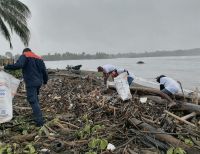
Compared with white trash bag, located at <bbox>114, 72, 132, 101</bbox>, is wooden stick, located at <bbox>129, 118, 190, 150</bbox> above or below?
below

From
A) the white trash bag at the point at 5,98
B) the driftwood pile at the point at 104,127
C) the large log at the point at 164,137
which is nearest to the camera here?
the large log at the point at 164,137

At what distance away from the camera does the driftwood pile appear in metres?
6.30

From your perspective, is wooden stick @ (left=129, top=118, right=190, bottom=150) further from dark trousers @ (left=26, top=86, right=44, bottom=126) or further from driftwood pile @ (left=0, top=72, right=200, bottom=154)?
dark trousers @ (left=26, top=86, right=44, bottom=126)

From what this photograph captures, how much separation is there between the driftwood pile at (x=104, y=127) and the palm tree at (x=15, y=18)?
12.4 metres

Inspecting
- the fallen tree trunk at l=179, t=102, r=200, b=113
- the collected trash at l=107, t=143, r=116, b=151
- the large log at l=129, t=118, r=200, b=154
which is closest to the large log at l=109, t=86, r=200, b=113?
the fallen tree trunk at l=179, t=102, r=200, b=113

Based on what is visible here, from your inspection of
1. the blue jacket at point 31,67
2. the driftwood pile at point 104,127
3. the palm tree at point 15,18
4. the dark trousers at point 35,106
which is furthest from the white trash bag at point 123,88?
the palm tree at point 15,18

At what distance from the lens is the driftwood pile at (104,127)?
6.30 meters

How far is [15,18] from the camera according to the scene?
22.0 meters

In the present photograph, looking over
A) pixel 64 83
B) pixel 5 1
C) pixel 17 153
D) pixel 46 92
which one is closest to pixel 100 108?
pixel 17 153

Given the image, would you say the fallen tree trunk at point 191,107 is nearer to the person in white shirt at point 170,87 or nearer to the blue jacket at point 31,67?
the person in white shirt at point 170,87

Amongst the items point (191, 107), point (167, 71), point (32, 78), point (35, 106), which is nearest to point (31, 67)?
point (32, 78)

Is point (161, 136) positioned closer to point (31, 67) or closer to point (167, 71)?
point (31, 67)

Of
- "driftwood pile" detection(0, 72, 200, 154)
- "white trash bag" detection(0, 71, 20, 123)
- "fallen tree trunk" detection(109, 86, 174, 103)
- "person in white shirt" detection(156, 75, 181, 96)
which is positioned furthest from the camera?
"person in white shirt" detection(156, 75, 181, 96)

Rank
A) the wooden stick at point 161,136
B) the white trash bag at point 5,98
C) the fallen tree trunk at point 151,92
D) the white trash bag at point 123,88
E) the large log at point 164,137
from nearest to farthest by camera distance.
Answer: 1. the large log at point 164,137
2. the wooden stick at point 161,136
3. the white trash bag at point 5,98
4. the white trash bag at point 123,88
5. the fallen tree trunk at point 151,92
